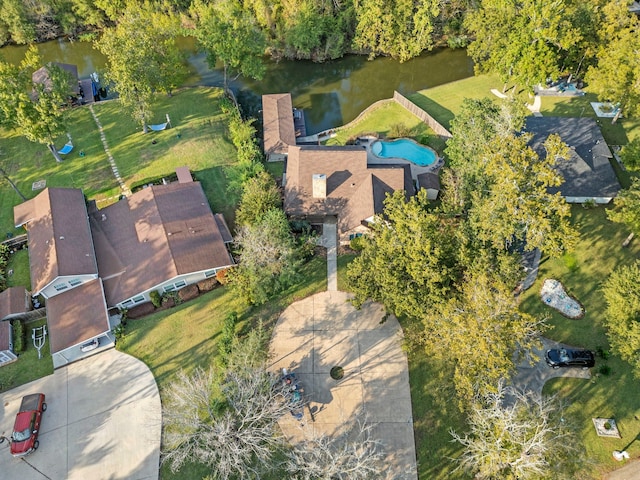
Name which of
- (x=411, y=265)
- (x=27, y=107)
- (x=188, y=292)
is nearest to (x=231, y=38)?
(x=27, y=107)

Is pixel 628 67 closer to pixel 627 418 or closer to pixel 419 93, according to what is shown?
pixel 419 93

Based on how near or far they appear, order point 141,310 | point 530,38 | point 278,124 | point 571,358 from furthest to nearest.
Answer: point 278,124 < point 530,38 < point 141,310 < point 571,358

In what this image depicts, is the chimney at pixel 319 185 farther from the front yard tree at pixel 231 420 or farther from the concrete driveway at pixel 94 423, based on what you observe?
the concrete driveway at pixel 94 423

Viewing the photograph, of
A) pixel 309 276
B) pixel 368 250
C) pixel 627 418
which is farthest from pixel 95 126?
pixel 627 418

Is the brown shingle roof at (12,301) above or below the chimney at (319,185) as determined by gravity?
below

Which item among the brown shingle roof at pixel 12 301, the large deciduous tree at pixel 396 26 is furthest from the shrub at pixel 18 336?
the large deciduous tree at pixel 396 26

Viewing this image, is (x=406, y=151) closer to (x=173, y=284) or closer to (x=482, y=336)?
(x=482, y=336)

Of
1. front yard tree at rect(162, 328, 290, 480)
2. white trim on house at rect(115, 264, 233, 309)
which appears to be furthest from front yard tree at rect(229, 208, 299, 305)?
front yard tree at rect(162, 328, 290, 480)
